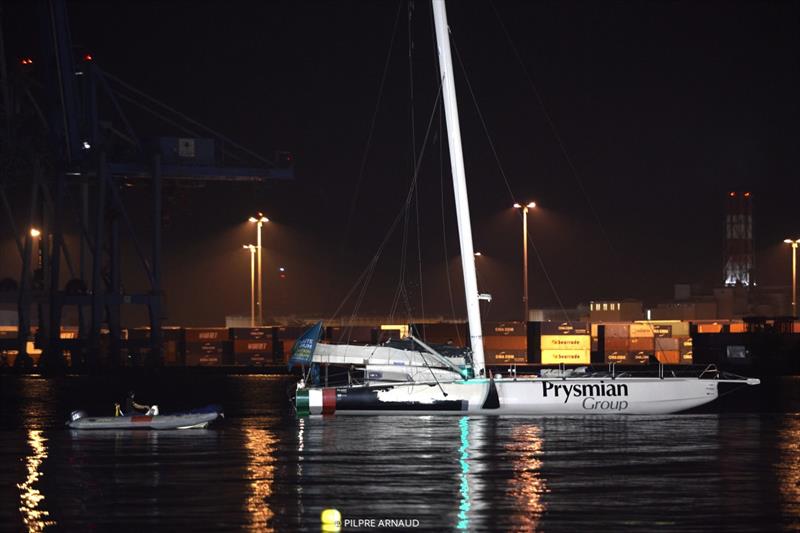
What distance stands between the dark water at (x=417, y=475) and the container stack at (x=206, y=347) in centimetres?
7535

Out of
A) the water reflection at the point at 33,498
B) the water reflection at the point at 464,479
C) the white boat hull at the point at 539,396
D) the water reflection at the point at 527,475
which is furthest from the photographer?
the white boat hull at the point at 539,396

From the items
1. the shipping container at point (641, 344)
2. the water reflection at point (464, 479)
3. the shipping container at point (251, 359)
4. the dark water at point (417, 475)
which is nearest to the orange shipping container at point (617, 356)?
the shipping container at point (641, 344)

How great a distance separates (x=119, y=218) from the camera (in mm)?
101375

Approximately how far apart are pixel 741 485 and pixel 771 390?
2039 inches

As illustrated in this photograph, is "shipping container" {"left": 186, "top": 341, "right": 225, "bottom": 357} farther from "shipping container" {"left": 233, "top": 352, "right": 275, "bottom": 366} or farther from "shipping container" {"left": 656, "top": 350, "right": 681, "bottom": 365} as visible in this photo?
"shipping container" {"left": 656, "top": 350, "right": 681, "bottom": 365}

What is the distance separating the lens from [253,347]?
115500 mm

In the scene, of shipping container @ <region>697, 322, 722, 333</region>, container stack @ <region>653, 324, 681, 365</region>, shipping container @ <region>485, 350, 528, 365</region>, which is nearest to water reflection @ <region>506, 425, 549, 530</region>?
shipping container @ <region>485, 350, 528, 365</region>

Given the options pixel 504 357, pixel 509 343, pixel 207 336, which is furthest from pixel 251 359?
pixel 509 343

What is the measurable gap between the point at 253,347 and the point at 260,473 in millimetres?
90403

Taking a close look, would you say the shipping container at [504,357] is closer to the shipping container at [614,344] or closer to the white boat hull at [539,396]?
the shipping container at [614,344]

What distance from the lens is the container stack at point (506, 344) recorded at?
105438mm

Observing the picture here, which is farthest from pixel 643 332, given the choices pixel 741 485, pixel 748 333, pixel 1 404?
pixel 741 485

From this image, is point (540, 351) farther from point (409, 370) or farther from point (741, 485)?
point (741, 485)

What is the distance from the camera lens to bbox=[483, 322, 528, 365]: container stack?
105438mm
